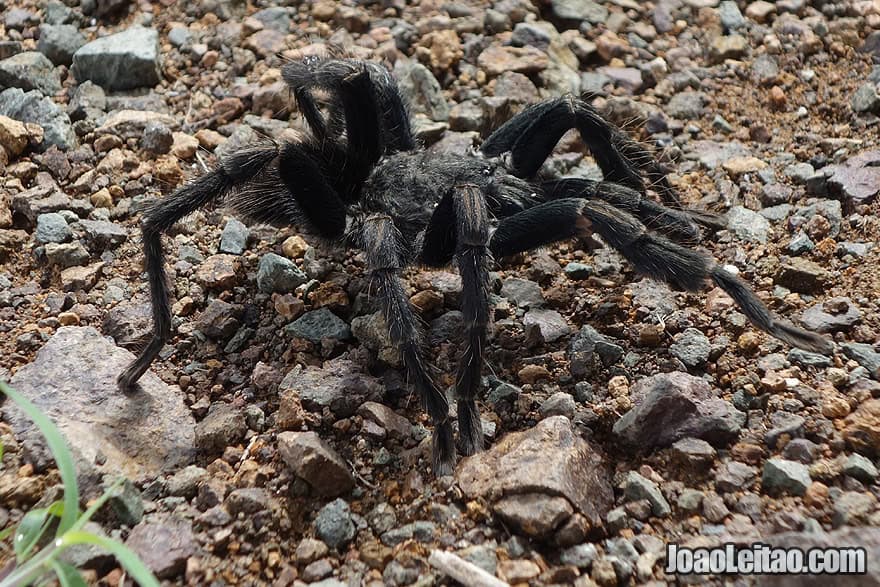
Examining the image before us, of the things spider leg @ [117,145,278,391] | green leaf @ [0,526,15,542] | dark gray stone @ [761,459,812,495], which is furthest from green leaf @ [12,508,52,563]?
dark gray stone @ [761,459,812,495]

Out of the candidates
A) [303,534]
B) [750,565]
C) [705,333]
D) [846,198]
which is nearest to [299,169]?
[303,534]

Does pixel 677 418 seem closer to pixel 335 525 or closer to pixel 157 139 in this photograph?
pixel 335 525

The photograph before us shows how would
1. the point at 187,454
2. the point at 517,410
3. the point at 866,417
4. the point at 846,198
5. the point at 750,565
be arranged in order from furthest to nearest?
the point at 846,198
the point at 517,410
the point at 187,454
the point at 866,417
the point at 750,565

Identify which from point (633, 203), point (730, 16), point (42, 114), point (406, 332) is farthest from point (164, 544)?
point (730, 16)

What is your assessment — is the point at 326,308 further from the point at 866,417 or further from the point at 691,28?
the point at 691,28

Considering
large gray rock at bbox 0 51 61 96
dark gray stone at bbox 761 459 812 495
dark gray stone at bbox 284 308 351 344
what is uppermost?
large gray rock at bbox 0 51 61 96

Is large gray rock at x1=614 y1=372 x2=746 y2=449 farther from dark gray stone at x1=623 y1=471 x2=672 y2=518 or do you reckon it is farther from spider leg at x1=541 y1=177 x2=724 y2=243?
spider leg at x1=541 y1=177 x2=724 y2=243
